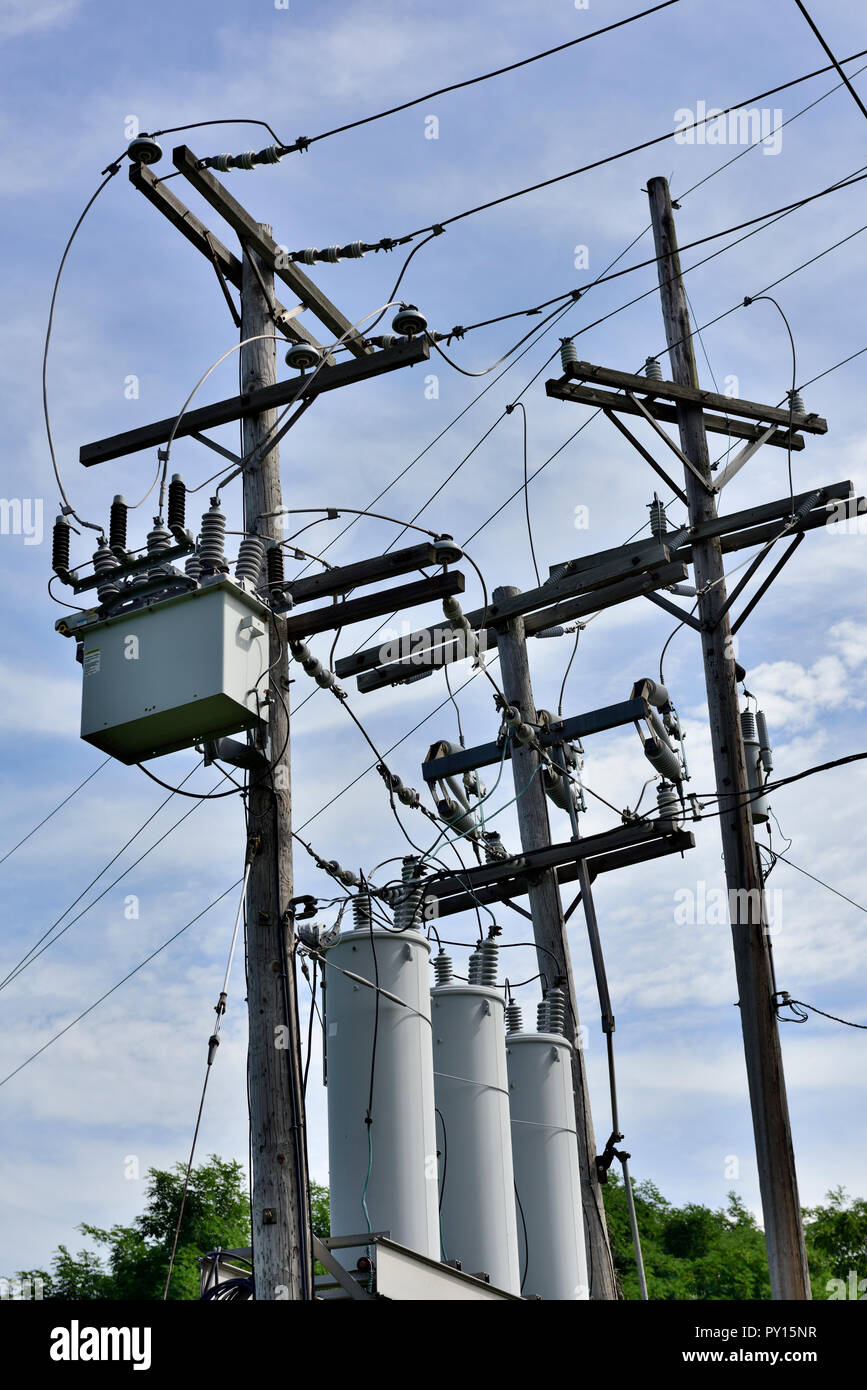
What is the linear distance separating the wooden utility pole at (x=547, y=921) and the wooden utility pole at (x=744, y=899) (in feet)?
4.88

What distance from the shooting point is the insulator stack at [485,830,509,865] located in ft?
38.0

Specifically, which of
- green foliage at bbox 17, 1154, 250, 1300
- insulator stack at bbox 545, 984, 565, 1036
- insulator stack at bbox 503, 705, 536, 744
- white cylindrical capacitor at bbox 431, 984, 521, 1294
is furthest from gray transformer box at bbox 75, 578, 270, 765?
green foliage at bbox 17, 1154, 250, 1300

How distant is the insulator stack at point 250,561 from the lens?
7.43m

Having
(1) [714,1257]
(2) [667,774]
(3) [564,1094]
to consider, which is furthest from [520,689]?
(1) [714,1257]

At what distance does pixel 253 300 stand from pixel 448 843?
12.8ft

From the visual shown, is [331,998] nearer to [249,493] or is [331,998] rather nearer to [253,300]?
[249,493]

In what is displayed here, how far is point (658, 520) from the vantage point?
11.4 metres

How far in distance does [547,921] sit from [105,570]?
5190mm

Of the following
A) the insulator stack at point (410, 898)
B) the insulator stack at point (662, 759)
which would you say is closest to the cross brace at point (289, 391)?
the insulator stack at point (410, 898)

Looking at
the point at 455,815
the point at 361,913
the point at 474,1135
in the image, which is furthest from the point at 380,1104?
the point at 455,815

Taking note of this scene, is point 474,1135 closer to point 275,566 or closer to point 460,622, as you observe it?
point 460,622

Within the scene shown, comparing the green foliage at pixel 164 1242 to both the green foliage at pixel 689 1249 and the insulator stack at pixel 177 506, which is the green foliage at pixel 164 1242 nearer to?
the green foliage at pixel 689 1249

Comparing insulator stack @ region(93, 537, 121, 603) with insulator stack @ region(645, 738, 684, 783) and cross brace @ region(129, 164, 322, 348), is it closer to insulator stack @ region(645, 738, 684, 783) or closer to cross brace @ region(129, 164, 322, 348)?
cross brace @ region(129, 164, 322, 348)

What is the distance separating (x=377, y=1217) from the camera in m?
7.69
